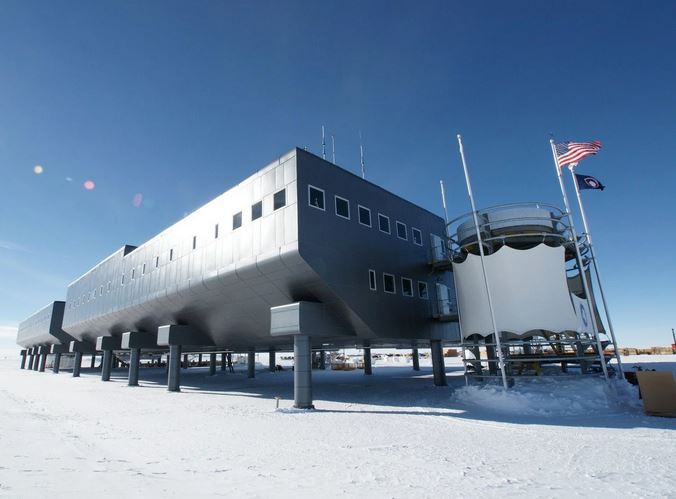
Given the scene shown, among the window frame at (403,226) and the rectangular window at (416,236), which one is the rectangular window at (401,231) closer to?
the window frame at (403,226)

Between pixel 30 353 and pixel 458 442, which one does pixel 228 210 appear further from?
pixel 30 353

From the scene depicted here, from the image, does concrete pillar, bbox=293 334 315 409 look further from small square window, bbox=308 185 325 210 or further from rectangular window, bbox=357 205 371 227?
rectangular window, bbox=357 205 371 227

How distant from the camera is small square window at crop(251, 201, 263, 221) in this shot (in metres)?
23.0

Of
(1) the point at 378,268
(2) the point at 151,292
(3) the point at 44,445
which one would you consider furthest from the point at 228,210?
(3) the point at 44,445

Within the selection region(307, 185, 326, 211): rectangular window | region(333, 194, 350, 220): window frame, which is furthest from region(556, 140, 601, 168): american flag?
region(307, 185, 326, 211): rectangular window

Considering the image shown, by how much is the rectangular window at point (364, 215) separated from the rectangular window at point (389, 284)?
3.68 metres

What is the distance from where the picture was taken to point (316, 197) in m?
21.6

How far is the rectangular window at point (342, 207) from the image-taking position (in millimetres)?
22781

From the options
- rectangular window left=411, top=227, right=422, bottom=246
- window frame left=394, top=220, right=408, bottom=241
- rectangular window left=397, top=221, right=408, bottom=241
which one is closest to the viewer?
window frame left=394, top=220, right=408, bottom=241

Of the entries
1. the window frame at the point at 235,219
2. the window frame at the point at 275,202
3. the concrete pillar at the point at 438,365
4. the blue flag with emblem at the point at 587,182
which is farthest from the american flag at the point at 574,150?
the window frame at the point at 235,219

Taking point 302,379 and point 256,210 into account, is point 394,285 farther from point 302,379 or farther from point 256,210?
point 256,210

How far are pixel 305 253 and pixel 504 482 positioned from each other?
1347cm

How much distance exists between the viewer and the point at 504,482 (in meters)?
8.11

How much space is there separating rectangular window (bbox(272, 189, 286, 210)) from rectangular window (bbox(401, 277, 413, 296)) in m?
10.5
